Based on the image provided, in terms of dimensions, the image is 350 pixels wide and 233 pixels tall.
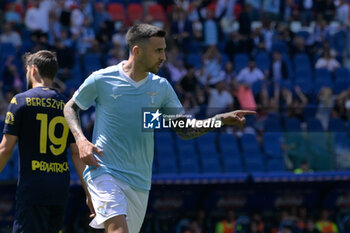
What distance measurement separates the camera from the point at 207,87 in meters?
15.3

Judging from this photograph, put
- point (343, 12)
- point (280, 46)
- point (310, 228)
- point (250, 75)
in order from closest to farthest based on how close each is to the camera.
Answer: point (310, 228) → point (250, 75) → point (280, 46) → point (343, 12)

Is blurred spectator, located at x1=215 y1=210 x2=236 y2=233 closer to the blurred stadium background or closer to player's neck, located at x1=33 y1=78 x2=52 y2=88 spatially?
the blurred stadium background

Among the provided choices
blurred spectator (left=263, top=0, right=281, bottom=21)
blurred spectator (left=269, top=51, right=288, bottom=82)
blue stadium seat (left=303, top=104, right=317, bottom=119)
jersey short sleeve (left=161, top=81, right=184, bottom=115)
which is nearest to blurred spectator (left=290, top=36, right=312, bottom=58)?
blurred spectator (left=269, top=51, right=288, bottom=82)

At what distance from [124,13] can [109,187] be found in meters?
13.8

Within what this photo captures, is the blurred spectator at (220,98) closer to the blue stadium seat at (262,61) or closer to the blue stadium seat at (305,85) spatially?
the blue stadium seat at (262,61)

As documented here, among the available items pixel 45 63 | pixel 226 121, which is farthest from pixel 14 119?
pixel 226 121

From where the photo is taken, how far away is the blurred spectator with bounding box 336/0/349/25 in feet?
65.9

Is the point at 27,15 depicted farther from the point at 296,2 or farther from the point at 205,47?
the point at 296,2

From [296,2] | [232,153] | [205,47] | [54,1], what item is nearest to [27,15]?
[54,1]

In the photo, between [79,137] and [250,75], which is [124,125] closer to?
[79,137]

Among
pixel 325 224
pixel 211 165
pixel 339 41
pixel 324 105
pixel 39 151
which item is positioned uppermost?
pixel 39 151

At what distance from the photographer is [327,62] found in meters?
17.8

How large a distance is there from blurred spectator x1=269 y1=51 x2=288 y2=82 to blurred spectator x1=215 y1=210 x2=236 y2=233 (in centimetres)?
365

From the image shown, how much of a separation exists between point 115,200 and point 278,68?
1203 cm
